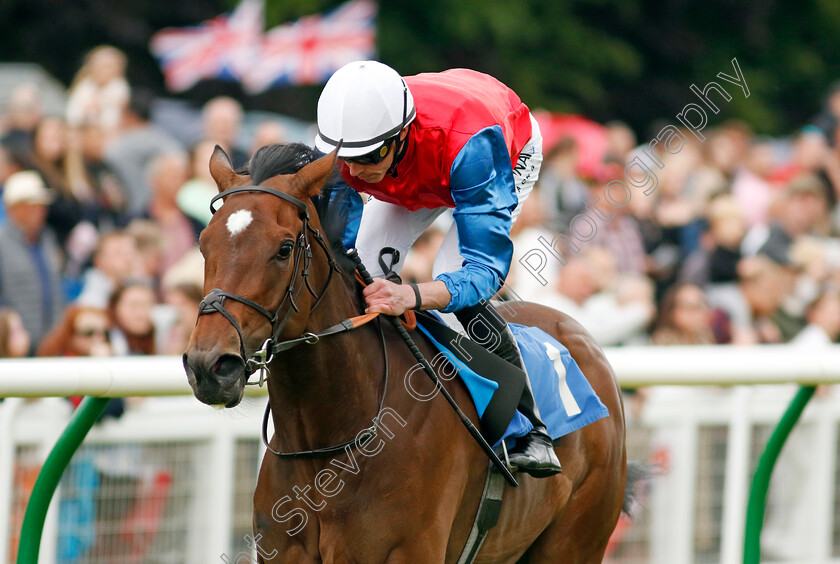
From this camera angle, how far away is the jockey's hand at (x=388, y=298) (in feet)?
10.3

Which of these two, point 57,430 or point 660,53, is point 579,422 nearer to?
point 57,430

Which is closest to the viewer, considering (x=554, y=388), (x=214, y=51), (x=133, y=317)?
(x=554, y=388)

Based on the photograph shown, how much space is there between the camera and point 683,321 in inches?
273

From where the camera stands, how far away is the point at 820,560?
5484 mm

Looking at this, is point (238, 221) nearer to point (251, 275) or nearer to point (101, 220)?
point (251, 275)

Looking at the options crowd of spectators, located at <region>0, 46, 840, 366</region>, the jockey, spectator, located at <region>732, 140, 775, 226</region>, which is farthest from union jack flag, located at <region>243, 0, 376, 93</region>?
the jockey

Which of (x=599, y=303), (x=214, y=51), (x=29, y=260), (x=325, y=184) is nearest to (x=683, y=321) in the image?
(x=599, y=303)

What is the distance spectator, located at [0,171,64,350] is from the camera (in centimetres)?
639

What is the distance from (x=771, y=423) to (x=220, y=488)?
267 cm

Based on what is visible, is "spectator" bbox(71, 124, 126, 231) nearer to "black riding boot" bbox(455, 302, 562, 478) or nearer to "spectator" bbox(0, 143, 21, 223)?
"spectator" bbox(0, 143, 21, 223)

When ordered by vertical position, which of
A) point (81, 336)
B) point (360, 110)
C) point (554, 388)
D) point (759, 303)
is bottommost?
point (759, 303)

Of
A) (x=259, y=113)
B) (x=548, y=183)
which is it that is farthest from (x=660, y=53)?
(x=548, y=183)

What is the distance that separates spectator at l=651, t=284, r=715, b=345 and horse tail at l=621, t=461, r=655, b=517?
97.2 inches

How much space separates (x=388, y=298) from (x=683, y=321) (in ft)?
13.6
